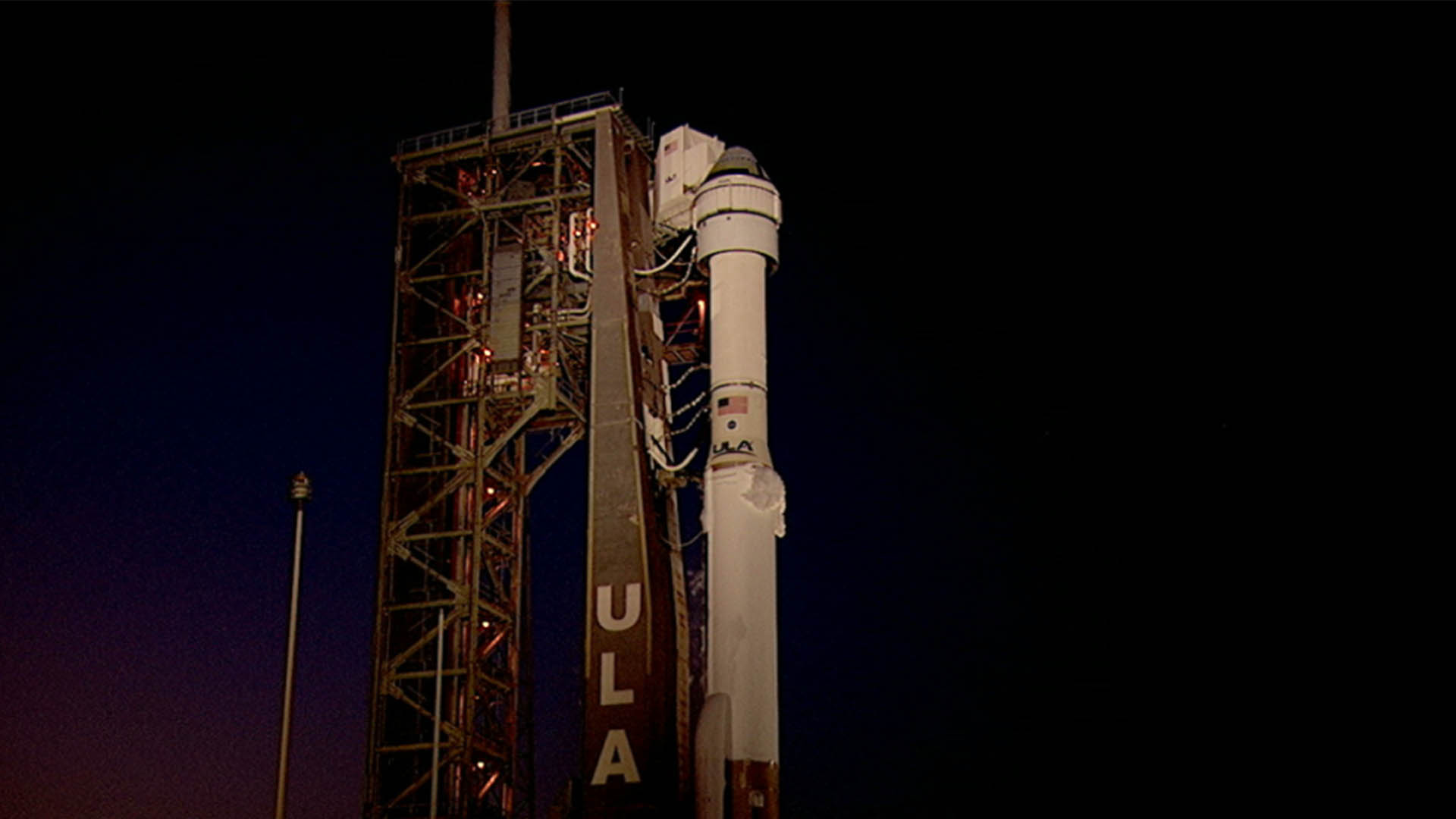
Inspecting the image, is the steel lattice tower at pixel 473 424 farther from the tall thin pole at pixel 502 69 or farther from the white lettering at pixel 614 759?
the white lettering at pixel 614 759

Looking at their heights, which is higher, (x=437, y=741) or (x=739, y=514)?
(x=739, y=514)

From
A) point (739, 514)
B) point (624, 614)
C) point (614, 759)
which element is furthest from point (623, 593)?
point (614, 759)

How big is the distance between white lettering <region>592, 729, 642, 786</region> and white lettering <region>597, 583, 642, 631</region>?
6.99 ft

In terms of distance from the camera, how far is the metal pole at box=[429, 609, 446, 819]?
34250 millimetres

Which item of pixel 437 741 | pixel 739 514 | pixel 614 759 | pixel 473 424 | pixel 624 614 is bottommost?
pixel 614 759

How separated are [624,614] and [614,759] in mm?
2925

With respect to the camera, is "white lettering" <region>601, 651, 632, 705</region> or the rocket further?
"white lettering" <region>601, 651, 632, 705</region>

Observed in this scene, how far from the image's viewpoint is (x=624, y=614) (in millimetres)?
32438

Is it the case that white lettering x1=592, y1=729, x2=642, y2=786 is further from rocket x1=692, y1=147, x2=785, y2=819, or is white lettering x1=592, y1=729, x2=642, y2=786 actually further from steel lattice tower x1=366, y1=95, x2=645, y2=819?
steel lattice tower x1=366, y1=95, x2=645, y2=819

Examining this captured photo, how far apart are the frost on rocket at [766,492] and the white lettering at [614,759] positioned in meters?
5.25

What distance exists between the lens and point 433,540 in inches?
1519

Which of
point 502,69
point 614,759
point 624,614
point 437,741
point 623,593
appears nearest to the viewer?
point 614,759

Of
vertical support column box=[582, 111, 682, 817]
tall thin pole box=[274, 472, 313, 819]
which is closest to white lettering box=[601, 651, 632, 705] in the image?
vertical support column box=[582, 111, 682, 817]

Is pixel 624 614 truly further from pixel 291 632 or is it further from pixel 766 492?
pixel 291 632
